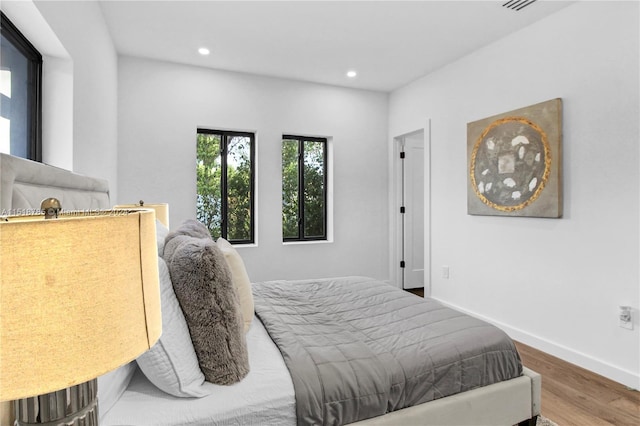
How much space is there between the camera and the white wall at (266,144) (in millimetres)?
3684

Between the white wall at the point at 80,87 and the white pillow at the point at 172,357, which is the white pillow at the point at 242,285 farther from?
the white wall at the point at 80,87

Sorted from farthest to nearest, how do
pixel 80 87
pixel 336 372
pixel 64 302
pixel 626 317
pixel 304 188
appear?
pixel 304 188, pixel 626 317, pixel 80 87, pixel 336 372, pixel 64 302

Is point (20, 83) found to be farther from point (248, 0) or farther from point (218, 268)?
point (248, 0)

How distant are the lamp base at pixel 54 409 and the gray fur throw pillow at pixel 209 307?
24.8 inches

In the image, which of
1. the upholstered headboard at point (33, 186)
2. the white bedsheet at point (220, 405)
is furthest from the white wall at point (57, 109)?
the white bedsheet at point (220, 405)

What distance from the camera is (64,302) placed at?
45cm

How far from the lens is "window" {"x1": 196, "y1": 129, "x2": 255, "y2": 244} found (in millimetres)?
4098

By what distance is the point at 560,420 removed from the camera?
198 cm

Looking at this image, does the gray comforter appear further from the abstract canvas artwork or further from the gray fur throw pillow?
the abstract canvas artwork

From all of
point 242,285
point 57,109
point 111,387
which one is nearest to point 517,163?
point 242,285

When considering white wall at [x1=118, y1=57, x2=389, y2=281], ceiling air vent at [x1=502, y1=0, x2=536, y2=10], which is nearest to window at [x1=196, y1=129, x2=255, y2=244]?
white wall at [x1=118, y1=57, x2=389, y2=281]

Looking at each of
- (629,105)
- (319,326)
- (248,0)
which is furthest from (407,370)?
(248,0)

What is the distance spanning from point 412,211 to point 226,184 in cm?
252

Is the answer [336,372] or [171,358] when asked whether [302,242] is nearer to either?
[336,372]
